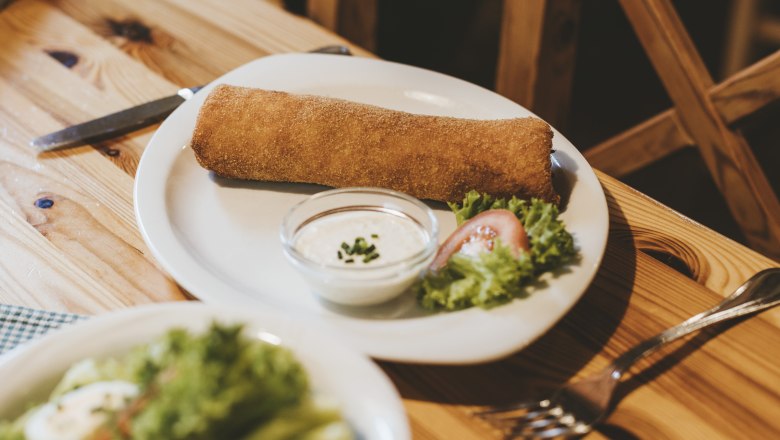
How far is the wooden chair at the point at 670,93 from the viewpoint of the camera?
2.34 metres

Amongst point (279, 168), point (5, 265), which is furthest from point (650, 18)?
point (5, 265)

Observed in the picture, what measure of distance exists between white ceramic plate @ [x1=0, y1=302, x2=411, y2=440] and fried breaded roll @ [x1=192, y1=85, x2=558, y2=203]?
0.64 metres

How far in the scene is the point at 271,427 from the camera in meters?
0.83

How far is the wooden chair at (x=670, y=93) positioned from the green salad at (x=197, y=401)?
6.13ft

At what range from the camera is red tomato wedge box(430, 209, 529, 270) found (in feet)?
4.40

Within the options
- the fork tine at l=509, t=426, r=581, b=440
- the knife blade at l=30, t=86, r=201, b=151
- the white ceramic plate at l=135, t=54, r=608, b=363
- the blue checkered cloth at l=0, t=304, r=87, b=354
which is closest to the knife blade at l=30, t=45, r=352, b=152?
the knife blade at l=30, t=86, r=201, b=151

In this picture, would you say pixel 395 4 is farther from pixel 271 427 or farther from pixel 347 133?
pixel 271 427

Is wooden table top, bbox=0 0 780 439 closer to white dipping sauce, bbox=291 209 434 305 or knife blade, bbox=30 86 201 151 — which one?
knife blade, bbox=30 86 201 151

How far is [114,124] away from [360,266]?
2.95ft

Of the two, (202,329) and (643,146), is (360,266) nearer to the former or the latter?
(202,329)

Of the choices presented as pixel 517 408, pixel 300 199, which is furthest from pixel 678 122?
pixel 517 408

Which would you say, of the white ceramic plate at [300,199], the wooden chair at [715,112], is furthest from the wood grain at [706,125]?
the white ceramic plate at [300,199]

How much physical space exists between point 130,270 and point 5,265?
0.23 m

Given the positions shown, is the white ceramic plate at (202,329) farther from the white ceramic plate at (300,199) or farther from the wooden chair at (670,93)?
the wooden chair at (670,93)
